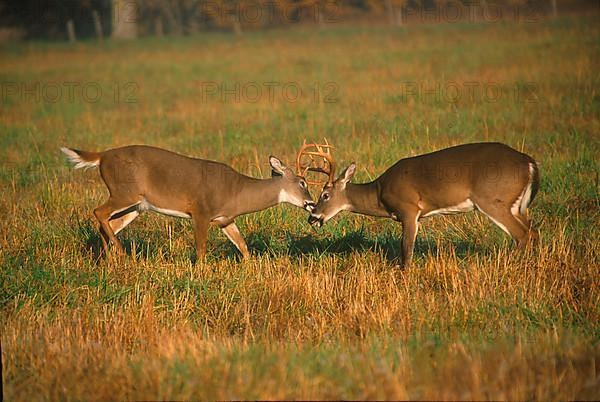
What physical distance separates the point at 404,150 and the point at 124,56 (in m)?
26.0

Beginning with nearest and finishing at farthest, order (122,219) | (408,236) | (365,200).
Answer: (408,236) → (365,200) → (122,219)

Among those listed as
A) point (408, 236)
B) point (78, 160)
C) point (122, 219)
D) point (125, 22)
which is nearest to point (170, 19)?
point (125, 22)

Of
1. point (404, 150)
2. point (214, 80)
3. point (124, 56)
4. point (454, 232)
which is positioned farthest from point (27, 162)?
point (124, 56)

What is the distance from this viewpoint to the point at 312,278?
7.96 m

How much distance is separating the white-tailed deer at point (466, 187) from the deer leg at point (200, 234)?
5.94 feet

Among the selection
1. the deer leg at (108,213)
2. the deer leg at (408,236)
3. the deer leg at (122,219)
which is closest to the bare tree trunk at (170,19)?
the deer leg at (122,219)

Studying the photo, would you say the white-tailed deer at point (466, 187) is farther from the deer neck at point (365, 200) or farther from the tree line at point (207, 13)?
the tree line at point (207, 13)

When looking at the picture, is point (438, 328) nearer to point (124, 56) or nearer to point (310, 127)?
point (310, 127)

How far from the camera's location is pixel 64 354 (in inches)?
235

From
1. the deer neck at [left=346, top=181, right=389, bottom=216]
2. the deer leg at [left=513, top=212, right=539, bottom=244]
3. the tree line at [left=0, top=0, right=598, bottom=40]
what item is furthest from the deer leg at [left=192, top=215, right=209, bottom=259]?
the tree line at [left=0, top=0, right=598, bottom=40]

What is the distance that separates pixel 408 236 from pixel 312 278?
112 cm

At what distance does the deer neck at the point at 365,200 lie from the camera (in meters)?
9.14

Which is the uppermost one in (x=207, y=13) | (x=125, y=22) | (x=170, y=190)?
(x=170, y=190)

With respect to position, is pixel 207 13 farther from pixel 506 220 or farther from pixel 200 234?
pixel 506 220
